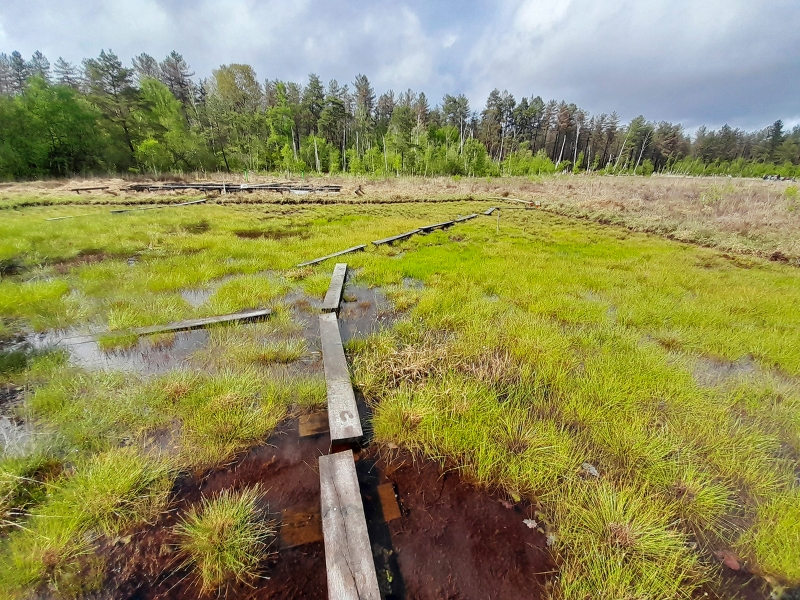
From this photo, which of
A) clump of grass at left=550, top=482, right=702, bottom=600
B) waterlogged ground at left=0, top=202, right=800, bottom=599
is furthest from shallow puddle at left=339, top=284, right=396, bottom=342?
clump of grass at left=550, top=482, right=702, bottom=600

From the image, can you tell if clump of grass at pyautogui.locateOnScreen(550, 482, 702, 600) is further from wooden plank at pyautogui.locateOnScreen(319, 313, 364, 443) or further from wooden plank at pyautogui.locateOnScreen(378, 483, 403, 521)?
wooden plank at pyautogui.locateOnScreen(319, 313, 364, 443)

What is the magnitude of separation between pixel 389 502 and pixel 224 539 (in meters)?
1.00

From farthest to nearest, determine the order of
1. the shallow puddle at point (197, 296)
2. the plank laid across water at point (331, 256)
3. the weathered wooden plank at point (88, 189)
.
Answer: the weathered wooden plank at point (88, 189) < the plank laid across water at point (331, 256) < the shallow puddle at point (197, 296)

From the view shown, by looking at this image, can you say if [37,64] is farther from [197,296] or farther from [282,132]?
[197,296]

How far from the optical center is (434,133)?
57031 mm

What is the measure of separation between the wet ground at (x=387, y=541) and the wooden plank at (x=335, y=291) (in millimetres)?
2766

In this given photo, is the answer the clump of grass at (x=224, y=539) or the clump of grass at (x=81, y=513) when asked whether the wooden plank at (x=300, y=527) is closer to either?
the clump of grass at (x=224, y=539)

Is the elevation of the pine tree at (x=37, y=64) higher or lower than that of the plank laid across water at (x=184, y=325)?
higher

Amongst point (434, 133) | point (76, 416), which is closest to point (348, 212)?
point (76, 416)

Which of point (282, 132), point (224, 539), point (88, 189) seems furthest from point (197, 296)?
point (282, 132)

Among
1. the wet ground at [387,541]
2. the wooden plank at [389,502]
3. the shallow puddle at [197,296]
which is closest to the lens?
the wet ground at [387,541]

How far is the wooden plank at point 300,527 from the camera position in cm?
185

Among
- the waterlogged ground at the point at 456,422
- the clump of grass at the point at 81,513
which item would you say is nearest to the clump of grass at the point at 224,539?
the waterlogged ground at the point at 456,422

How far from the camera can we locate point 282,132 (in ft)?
157
